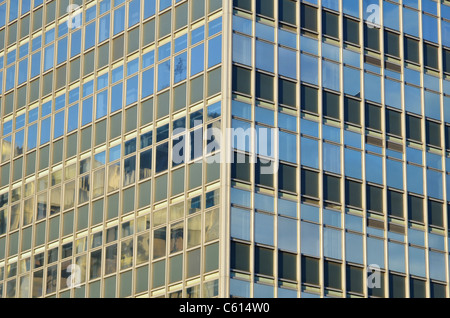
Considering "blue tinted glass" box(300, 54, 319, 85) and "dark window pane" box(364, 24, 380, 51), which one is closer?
"blue tinted glass" box(300, 54, 319, 85)

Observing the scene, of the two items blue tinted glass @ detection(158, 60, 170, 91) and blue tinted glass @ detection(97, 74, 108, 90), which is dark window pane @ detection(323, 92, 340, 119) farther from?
blue tinted glass @ detection(97, 74, 108, 90)

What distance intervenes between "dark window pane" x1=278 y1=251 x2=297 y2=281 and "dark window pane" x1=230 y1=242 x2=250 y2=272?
1904 millimetres

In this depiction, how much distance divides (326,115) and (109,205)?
11775mm

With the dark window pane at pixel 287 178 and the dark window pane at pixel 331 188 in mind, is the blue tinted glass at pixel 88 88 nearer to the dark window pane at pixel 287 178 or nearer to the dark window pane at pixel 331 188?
the dark window pane at pixel 287 178

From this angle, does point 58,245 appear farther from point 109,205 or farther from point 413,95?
point 413,95

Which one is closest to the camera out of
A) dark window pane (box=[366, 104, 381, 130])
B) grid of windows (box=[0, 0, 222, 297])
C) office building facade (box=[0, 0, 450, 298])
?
office building facade (box=[0, 0, 450, 298])

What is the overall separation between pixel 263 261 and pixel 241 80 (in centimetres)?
873

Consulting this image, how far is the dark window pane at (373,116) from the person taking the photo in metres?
66.4

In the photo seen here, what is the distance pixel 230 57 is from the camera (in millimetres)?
61688

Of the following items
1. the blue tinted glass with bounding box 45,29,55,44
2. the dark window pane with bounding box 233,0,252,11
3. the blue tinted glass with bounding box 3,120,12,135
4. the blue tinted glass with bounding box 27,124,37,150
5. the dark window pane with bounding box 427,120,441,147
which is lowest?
the dark window pane with bounding box 427,120,441,147

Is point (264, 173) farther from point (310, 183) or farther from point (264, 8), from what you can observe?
point (264, 8)

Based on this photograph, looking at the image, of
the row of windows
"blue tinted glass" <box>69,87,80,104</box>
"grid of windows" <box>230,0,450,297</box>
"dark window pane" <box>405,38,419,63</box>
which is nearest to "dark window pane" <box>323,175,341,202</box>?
"grid of windows" <box>230,0,450,297</box>

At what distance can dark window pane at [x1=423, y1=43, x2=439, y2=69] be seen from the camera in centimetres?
6994
